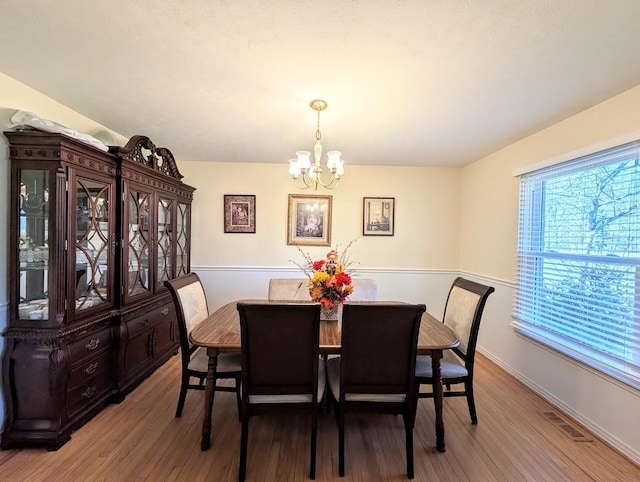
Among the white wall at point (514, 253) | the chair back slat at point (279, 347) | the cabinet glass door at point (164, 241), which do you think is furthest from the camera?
the cabinet glass door at point (164, 241)

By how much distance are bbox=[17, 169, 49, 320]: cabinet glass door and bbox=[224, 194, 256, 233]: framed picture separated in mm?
2119

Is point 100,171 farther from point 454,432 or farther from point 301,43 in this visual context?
point 454,432

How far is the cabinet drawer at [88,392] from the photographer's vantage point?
78.2 inches

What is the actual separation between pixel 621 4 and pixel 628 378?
6.79ft

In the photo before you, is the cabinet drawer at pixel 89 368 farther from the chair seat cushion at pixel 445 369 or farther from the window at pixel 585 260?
the window at pixel 585 260

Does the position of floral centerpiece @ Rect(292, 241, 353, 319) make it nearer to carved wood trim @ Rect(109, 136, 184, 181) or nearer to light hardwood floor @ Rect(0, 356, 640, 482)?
light hardwood floor @ Rect(0, 356, 640, 482)

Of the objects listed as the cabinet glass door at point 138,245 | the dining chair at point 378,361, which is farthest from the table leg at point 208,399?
the cabinet glass door at point 138,245

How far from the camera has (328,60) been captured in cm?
166

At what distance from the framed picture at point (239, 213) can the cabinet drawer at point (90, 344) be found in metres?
1.92

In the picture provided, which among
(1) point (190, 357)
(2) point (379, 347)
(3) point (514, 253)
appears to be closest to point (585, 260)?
(3) point (514, 253)

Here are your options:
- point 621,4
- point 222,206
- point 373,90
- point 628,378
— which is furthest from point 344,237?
point 621,4

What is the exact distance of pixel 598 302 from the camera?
215cm

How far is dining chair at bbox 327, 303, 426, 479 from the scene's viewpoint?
1601mm

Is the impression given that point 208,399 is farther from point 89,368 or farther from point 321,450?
point 89,368
